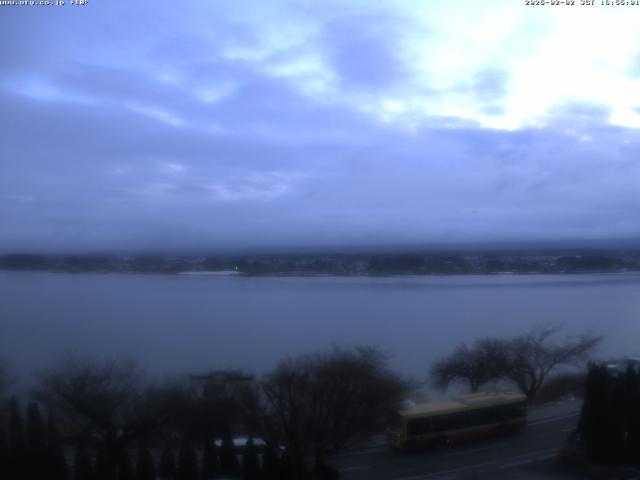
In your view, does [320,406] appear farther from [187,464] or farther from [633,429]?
[633,429]

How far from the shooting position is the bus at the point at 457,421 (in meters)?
6.88

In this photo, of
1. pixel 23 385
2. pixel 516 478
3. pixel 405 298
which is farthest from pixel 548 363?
pixel 23 385

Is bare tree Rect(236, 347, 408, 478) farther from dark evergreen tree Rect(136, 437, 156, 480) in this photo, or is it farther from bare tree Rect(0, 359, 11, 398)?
bare tree Rect(0, 359, 11, 398)

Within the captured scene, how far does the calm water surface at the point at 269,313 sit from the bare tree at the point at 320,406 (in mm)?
2336

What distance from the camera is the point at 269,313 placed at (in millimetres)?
15109

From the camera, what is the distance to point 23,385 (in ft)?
25.7

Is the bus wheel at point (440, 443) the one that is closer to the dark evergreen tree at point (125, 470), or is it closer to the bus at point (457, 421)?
the bus at point (457, 421)

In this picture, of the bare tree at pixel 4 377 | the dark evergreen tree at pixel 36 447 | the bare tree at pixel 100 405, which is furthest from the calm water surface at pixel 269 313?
the dark evergreen tree at pixel 36 447

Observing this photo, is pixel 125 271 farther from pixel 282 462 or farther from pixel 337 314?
pixel 282 462

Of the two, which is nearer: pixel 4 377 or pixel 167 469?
pixel 167 469

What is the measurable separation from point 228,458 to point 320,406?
1339 mm

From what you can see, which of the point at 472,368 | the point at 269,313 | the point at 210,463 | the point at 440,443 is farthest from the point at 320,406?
the point at 269,313

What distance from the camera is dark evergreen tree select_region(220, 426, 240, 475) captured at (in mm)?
5238

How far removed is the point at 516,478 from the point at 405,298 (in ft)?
42.6
